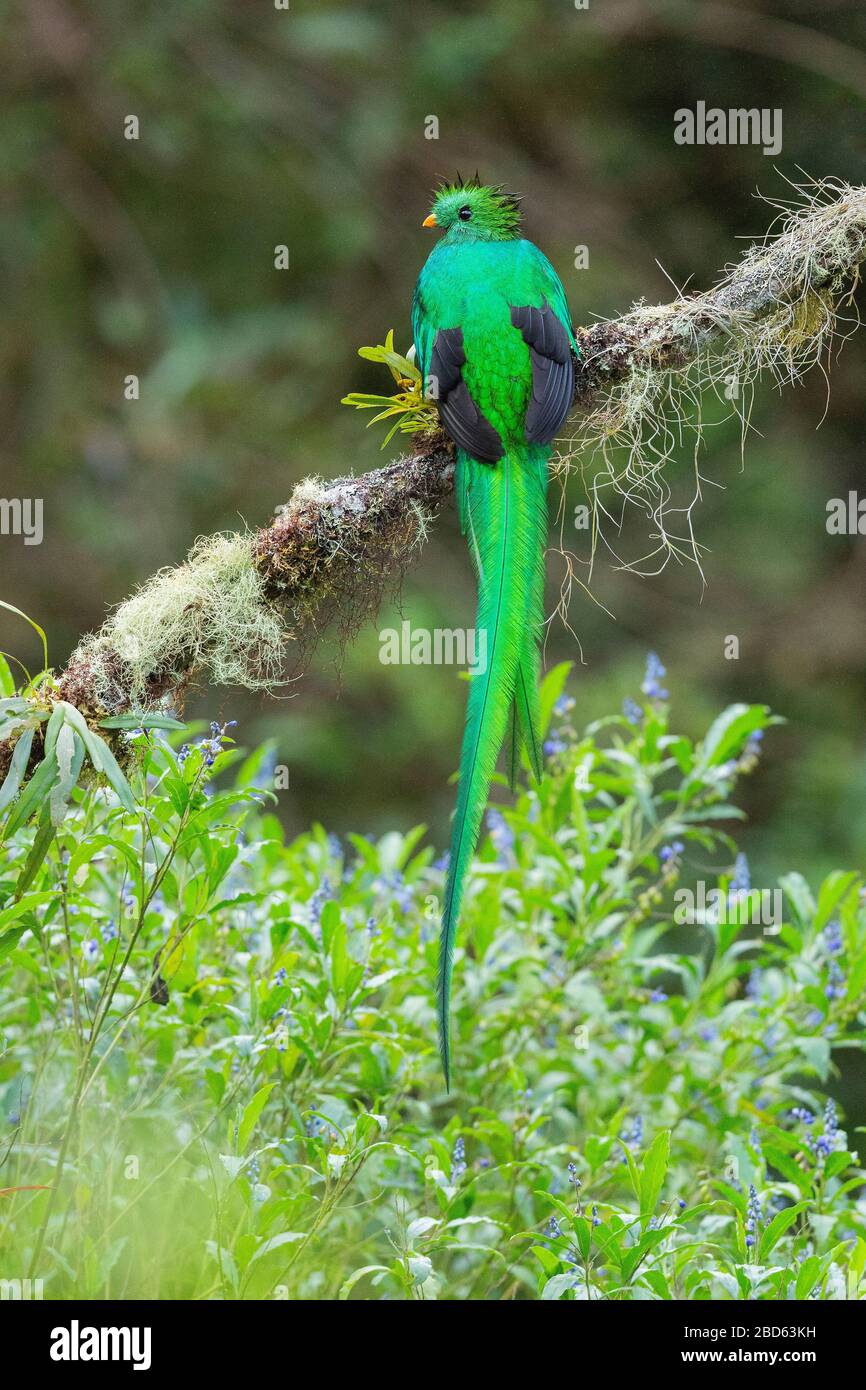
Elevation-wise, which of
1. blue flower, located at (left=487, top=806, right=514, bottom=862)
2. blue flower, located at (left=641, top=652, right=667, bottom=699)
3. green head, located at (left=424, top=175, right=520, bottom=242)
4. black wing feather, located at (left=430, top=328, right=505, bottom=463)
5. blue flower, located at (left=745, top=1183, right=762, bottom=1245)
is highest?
green head, located at (left=424, top=175, right=520, bottom=242)

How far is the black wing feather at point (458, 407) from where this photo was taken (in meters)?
1.91

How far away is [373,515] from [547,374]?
32 cm

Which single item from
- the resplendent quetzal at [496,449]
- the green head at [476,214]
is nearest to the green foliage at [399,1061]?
the resplendent quetzal at [496,449]

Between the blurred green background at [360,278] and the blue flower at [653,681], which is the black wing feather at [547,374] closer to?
the blue flower at [653,681]

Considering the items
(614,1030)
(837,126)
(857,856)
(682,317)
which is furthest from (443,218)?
(837,126)

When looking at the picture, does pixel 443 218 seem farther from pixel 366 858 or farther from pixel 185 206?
pixel 185 206

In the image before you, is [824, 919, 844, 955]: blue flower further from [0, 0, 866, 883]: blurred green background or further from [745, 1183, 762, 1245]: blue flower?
[0, 0, 866, 883]: blurred green background

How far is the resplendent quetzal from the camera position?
181 cm

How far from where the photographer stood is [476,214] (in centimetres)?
227

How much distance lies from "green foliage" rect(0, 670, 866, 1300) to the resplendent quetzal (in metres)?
0.26

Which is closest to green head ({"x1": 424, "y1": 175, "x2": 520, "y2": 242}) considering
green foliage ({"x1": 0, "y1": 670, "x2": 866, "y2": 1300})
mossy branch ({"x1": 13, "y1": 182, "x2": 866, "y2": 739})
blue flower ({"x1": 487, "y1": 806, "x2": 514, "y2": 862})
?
mossy branch ({"x1": 13, "y1": 182, "x2": 866, "y2": 739})

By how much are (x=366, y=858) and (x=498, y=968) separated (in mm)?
341

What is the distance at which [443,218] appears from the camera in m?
2.30

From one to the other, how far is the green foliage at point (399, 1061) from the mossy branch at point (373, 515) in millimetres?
131
